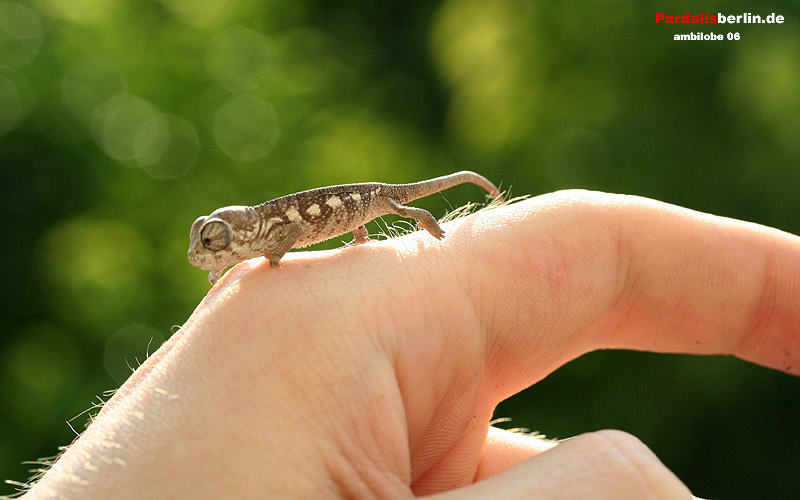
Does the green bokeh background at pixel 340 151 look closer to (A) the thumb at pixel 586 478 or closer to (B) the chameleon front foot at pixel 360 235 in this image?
(B) the chameleon front foot at pixel 360 235

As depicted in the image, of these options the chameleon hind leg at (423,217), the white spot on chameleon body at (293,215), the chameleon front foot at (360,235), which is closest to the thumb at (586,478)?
the chameleon hind leg at (423,217)

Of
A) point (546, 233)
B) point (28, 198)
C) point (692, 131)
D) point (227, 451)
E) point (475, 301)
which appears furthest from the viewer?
point (28, 198)

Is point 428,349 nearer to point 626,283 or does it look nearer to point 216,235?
point 216,235

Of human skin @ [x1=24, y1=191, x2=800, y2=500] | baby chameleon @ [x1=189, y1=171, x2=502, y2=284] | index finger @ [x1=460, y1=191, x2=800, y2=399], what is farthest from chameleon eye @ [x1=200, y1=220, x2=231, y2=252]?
index finger @ [x1=460, y1=191, x2=800, y2=399]

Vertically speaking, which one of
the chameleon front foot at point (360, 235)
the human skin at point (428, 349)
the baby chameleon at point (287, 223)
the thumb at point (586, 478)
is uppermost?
the baby chameleon at point (287, 223)

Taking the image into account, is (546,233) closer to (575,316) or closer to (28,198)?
(575,316)

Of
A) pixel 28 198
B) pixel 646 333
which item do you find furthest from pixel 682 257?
pixel 28 198
